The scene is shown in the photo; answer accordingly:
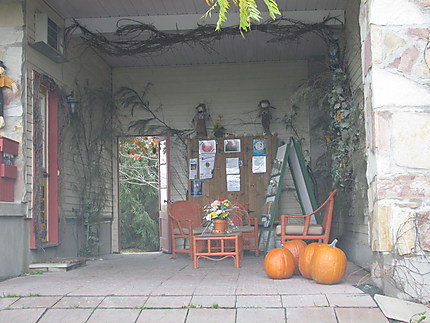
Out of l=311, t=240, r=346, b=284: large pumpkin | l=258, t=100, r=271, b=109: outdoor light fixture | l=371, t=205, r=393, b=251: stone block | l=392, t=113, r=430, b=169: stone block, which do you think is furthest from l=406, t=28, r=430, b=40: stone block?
l=258, t=100, r=271, b=109: outdoor light fixture

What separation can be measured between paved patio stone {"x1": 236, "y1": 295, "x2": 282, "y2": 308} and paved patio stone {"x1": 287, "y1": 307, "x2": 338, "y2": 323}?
0.50 ft

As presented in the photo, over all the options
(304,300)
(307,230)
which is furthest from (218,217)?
(304,300)

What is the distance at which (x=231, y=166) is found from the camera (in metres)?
8.50

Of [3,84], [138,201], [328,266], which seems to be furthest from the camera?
[138,201]

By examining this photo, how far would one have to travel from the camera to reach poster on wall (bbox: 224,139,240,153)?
28.0ft

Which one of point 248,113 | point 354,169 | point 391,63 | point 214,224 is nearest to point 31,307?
point 214,224

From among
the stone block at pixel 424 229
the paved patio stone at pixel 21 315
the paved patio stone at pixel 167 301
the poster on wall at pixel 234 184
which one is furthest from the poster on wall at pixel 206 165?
the stone block at pixel 424 229

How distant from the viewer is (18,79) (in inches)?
219

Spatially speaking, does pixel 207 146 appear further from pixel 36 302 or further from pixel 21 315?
pixel 21 315

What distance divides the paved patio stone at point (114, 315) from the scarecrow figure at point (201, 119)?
205 inches

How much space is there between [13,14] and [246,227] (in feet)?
13.0

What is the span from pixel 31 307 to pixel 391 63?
3.13 meters

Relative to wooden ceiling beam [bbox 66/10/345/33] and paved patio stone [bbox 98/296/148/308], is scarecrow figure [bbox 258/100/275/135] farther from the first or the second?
paved patio stone [bbox 98/296/148/308]

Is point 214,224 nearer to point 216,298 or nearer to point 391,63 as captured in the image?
point 216,298
